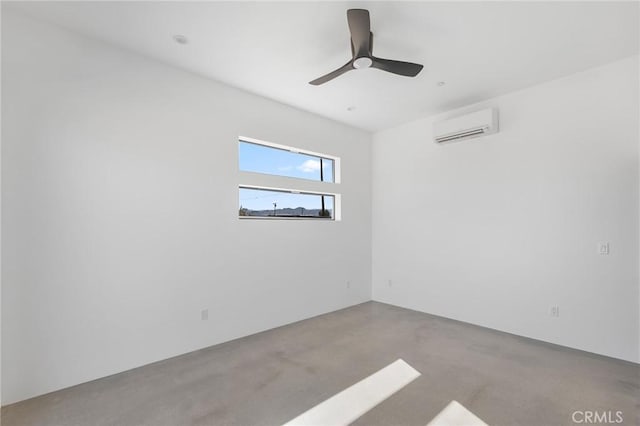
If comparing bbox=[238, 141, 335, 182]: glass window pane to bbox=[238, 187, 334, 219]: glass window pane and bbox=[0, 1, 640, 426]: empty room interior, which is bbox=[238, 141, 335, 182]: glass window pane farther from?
bbox=[238, 187, 334, 219]: glass window pane

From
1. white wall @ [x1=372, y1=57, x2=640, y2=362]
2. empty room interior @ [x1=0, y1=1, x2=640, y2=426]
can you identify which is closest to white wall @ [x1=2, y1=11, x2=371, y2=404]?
empty room interior @ [x1=0, y1=1, x2=640, y2=426]

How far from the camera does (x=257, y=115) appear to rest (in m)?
3.78

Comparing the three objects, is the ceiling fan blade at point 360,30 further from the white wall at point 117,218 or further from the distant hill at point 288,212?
the distant hill at point 288,212

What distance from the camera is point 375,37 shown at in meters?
2.62

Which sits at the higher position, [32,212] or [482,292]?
[32,212]

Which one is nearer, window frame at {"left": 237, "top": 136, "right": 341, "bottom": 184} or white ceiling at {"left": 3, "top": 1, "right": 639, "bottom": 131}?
white ceiling at {"left": 3, "top": 1, "right": 639, "bottom": 131}

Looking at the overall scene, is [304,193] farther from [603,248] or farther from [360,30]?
[603,248]

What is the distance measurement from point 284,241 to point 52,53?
286 centimetres

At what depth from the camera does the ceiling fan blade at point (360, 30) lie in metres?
2.06

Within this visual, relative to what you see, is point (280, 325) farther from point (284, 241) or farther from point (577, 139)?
point (577, 139)

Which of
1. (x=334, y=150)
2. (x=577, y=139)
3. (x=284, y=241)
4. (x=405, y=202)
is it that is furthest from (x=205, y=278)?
(x=577, y=139)

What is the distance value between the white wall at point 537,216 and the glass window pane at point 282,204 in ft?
4.31

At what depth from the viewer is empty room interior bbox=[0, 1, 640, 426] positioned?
2.27 meters

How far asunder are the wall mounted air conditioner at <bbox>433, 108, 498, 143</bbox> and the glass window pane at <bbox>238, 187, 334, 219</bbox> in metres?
1.86
